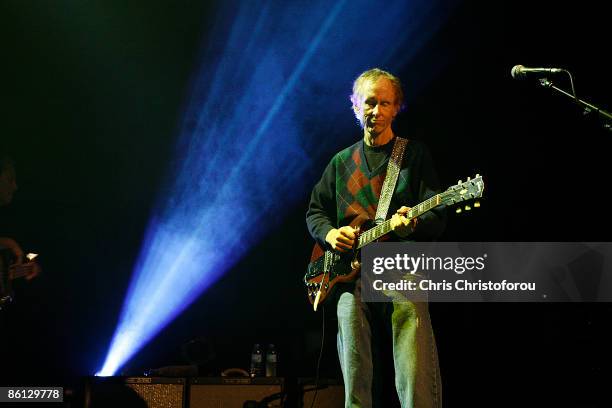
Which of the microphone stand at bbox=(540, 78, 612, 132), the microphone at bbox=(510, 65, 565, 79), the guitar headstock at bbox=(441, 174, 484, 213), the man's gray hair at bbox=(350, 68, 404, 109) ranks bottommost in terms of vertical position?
the guitar headstock at bbox=(441, 174, 484, 213)

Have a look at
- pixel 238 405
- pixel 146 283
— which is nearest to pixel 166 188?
pixel 146 283

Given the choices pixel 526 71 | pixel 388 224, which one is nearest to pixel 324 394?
pixel 388 224

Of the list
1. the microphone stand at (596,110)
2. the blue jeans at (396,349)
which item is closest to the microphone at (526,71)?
the microphone stand at (596,110)

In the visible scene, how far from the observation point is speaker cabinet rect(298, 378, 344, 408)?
400cm

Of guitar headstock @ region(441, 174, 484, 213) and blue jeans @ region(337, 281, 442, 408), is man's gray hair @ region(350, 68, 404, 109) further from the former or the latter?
blue jeans @ region(337, 281, 442, 408)

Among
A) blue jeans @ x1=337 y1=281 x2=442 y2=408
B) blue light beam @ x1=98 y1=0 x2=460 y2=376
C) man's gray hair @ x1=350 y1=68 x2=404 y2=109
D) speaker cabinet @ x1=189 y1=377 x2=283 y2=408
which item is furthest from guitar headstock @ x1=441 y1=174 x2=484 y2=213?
blue light beam @ x1=98 y1=0 x2=460 y2=376

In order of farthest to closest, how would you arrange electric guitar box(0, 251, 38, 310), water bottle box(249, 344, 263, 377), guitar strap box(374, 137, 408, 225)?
water bottle box(249, 344, 263, 377) → electric guitar box(0, 251, 38, 310) → guitar strap box(374, 137, 408, 225)

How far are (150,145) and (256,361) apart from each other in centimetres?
210

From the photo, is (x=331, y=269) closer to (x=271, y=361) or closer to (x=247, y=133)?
(x=271, y=361)

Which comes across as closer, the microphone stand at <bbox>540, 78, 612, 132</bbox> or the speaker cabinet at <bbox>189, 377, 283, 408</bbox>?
the microphone stand at <bbox>540, 78, 612, 132</bbox>

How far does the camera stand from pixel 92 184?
17.3 ft

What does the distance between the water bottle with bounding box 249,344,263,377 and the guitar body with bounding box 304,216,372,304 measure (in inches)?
60.0

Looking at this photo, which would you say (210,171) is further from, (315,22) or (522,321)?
(522,321)

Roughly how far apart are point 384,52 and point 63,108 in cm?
284
